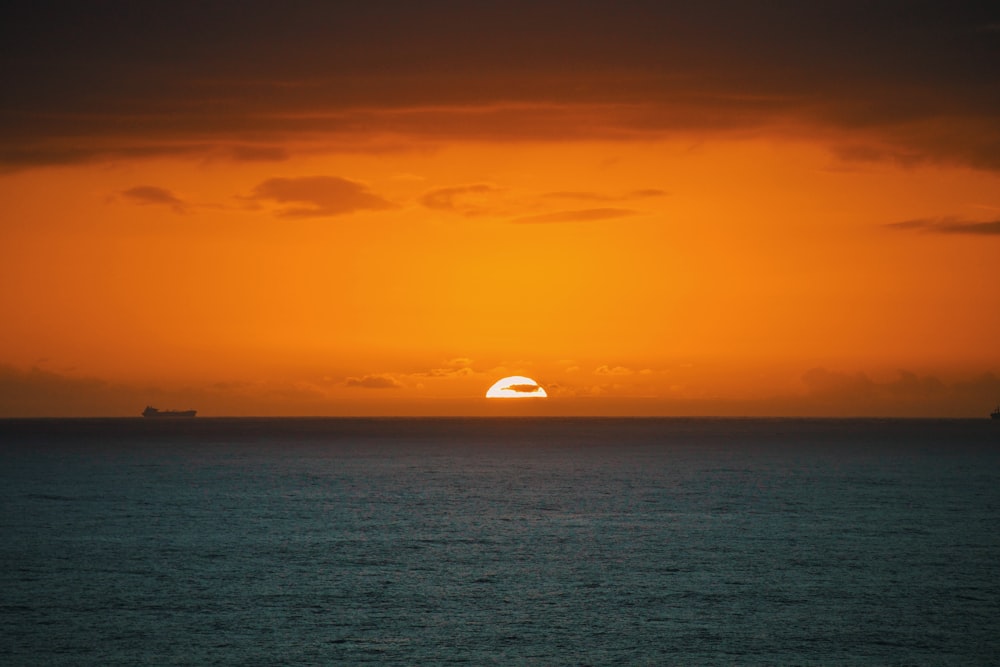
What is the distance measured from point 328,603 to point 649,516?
158ft

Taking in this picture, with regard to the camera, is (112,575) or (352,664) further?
(112,575)

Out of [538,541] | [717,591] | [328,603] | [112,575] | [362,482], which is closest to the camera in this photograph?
[328,603]

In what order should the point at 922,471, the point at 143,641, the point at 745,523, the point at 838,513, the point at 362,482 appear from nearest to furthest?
the point at 143,641, the point at 745,523, the point at 838,513, the point at 362,482, the point at 922,471

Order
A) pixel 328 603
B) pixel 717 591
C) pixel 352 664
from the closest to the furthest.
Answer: pixel 352 664 → pixel 328 603 → pixel 717 591

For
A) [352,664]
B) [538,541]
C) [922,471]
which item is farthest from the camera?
[922,471]

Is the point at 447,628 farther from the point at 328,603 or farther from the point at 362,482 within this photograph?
the point at 362,482

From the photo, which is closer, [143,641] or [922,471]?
[143,641]

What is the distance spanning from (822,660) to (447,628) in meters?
17.3

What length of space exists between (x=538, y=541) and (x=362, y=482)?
6738cm

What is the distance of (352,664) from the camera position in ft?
149

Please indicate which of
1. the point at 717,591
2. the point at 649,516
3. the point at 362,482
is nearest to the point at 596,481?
the point at 362,482

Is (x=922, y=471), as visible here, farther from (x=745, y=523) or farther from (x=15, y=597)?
(x=15, y=597)

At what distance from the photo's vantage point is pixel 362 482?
5758 inches

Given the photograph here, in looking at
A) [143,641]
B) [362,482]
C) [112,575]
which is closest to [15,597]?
[112,575]
